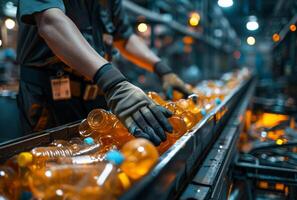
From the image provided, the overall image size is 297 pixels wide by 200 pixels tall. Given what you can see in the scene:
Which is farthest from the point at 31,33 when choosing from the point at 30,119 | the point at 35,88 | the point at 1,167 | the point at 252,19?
the point at 252,19

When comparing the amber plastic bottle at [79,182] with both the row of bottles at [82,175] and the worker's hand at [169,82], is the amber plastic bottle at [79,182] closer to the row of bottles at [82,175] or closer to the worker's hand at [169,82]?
the row of bottles at [82,175]

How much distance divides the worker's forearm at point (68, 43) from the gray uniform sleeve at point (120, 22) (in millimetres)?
1100

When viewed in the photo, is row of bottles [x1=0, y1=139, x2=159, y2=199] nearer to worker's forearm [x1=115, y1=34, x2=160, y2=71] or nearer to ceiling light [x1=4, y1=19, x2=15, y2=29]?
worker's forearm [x1=115, y1=34, x2=160, y2=71]

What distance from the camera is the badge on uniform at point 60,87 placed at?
7.04ft

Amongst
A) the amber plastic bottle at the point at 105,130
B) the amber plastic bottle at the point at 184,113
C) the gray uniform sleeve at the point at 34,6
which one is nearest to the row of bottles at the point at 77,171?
the amber plastic bottle at the point at 105,130

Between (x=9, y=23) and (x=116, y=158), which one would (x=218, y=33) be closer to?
(x=9, y=23)

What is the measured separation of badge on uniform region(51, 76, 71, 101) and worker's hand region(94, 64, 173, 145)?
776 millimetres

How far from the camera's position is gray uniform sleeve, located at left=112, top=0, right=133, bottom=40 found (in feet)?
8.77

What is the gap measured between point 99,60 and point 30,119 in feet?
3.42

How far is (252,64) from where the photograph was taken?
24.9 meters

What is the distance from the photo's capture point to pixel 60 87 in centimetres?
216

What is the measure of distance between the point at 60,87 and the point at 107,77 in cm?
82

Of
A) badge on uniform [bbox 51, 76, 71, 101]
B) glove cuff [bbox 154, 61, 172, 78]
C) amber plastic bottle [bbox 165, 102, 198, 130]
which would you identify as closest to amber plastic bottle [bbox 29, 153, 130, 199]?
amber plastic bottle [bbox 165, 102, 198, 130]

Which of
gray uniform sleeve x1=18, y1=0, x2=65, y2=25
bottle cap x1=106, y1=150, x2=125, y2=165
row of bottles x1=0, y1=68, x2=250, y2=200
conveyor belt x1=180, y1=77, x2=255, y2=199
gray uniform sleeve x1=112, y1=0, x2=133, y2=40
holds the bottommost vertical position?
conveyor belt x1=180, y1=77, x2=255, y2=199
